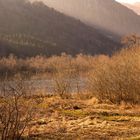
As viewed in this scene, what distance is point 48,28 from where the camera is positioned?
173500mm

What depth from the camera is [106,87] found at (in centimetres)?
2534

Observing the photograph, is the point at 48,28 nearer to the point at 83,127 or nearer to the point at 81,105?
the point at 81,105

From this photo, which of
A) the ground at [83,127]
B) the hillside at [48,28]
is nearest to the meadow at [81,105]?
the ground at [83,127]

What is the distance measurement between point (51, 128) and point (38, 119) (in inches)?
78.4

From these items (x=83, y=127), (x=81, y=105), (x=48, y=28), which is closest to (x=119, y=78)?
(x=81, y=105)

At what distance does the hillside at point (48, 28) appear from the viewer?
6074 inches

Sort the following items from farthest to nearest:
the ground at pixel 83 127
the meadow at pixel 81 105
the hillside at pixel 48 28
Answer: the hillside at pixel 48 28 < the ground at pixel 83 127 < the meadow at pixel 81 105

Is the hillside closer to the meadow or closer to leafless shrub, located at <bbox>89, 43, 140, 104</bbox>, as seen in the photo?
the meadow

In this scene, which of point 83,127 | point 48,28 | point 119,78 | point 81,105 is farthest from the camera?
point 48,28

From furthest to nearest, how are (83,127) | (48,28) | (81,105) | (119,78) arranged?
(48,28)
(119,78)
(81,105)
(83,127)

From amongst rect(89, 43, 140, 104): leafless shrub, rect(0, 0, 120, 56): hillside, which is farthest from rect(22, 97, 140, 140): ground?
rect(0, 0, 120, 56): hillside

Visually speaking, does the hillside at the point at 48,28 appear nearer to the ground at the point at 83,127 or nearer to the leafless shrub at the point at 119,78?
the leafless shrub at the point at 119,78

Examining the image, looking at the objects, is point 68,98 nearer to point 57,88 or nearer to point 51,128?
point 57,88

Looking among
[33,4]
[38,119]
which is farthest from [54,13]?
[38,119]
